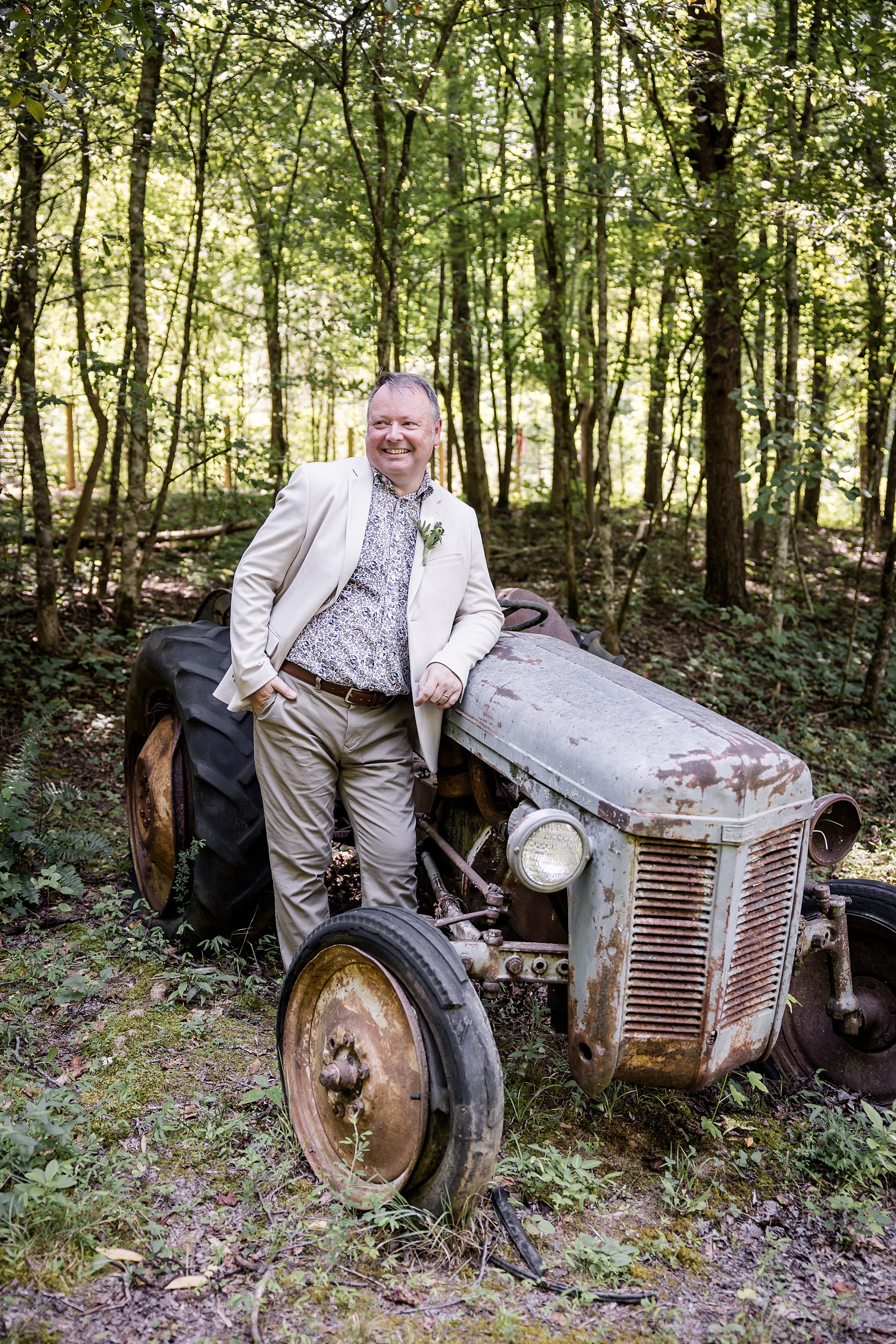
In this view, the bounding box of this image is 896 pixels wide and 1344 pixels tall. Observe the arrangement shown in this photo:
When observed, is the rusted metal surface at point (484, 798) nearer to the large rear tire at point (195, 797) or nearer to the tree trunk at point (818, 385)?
the large rear tire at point (195, 797)

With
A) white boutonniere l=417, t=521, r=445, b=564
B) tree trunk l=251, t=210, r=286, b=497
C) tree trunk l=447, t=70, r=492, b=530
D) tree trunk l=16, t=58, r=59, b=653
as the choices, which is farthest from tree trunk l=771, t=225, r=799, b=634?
tree trunk l=16, t=58, r=59, b=653

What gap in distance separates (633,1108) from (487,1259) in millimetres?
862

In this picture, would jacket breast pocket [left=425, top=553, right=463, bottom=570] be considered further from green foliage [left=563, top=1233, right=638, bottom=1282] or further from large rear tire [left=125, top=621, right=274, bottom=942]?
green foliage [left=563, top=1233, right=638, bottom=1282]

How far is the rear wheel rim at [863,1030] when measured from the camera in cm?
323

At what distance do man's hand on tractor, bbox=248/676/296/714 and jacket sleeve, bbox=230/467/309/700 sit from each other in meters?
0.02

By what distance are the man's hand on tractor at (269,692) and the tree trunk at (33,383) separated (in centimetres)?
393

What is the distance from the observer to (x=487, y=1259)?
2.45m

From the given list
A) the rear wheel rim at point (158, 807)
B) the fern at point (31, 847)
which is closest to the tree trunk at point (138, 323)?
the fern at point (31, 847)

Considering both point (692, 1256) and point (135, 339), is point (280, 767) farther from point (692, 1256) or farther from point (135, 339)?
point (135, 339)

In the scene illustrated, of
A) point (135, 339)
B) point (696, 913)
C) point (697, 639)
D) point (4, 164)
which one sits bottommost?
point (697, 639)

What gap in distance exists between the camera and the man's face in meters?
3.25

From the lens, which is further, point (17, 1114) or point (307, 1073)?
point (307, 1073)

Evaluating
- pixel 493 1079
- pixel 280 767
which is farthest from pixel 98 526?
pixel 493 1079

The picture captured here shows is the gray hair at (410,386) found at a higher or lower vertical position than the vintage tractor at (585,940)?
higher
